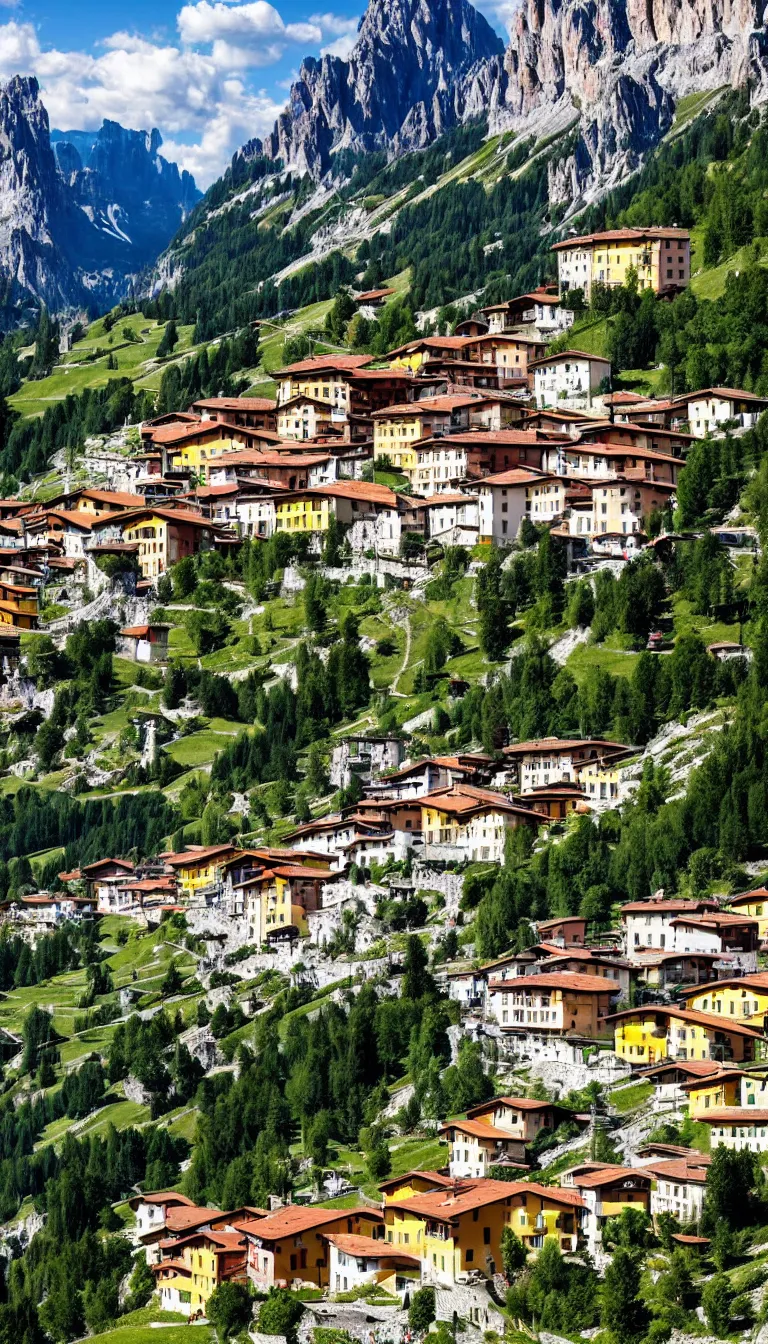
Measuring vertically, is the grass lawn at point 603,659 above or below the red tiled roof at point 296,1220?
above

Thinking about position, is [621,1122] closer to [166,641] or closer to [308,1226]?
[308,1226]

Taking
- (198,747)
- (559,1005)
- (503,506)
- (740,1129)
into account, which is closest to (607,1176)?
(740,1129)

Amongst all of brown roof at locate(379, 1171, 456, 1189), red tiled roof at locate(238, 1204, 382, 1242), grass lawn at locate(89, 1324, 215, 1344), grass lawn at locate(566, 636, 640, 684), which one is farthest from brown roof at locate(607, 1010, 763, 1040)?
grass lawn at locate(566, 636, 640, 684)

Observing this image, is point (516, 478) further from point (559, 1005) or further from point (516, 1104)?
point (516, 1104)

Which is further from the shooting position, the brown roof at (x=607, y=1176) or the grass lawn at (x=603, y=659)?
the grass lawn at (x=603, y=659)

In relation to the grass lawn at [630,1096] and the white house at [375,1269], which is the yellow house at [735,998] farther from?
the white house at [375,1269]

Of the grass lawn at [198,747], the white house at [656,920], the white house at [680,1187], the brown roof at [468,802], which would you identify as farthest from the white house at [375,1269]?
the grass lawn at [198,747]

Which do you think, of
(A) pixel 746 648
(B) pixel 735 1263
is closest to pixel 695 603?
(A) pixel 746 648
